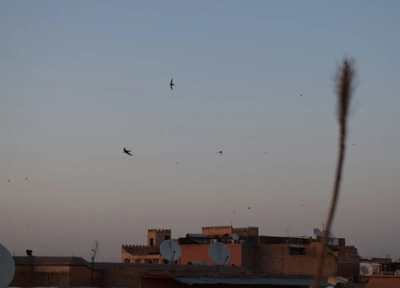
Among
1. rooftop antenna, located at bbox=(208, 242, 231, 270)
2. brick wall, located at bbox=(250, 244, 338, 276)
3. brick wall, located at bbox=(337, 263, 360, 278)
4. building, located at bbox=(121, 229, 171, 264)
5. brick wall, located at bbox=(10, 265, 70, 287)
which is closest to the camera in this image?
rooftop antenna, located at bbox=(208, 242, 231, 270)

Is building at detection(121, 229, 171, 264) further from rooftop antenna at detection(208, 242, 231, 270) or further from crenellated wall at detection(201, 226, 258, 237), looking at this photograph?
rooftop antenna at detection(208, 242, 231, 270)

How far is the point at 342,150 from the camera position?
34.8 ft

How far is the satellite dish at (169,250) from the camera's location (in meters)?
37.5

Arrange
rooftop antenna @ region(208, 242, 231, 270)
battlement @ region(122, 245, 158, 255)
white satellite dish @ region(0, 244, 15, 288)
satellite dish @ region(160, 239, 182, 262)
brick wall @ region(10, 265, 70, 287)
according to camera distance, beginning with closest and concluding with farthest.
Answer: white satellite dish @ region(0, 244, 15, 288)
rooftop antenna @ region(208, 242, 231, 270)
satellite dish @ region(160, 239, 182, 262)
brick wall @ region(10, 265, 70, 287)
battlement @ region(122, 245, 158, 255)

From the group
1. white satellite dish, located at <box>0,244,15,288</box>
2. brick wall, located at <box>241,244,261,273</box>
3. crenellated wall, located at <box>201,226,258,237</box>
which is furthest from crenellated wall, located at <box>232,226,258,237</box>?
white satellite dish, located at <box>0,244,15,288</box>

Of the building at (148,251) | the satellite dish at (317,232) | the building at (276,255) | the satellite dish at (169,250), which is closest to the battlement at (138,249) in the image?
the building at (148,251)

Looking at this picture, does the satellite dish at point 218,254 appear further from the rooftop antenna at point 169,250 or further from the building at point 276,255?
the building at point 276,255

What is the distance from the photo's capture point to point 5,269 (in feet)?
89.4

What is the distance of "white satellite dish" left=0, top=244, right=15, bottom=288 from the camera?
1070 inches

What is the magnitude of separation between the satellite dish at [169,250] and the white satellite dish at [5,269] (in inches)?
437

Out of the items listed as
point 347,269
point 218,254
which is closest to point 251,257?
point 347,269

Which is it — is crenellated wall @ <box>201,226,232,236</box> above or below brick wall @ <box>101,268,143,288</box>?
above

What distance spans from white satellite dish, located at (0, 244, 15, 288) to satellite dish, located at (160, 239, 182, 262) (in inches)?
437

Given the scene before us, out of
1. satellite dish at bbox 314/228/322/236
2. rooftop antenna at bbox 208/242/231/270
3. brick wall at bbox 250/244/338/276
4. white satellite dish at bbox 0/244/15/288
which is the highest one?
satellite dish at bbox 314/228/322/236
